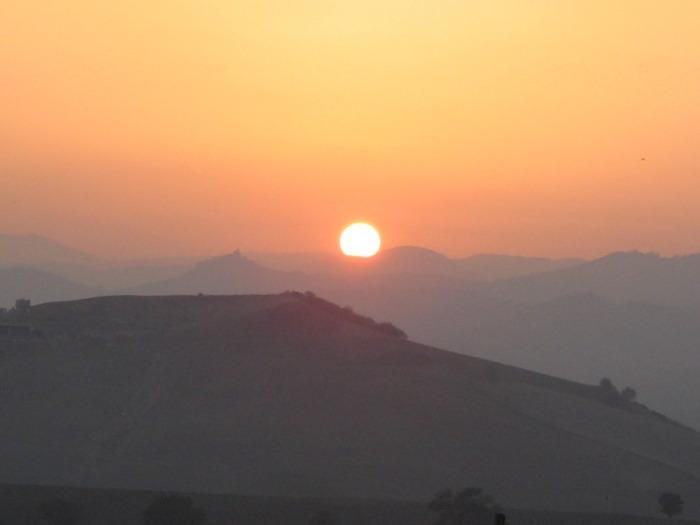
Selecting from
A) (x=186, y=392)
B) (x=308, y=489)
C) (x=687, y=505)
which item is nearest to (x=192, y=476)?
(x=308, y=489)

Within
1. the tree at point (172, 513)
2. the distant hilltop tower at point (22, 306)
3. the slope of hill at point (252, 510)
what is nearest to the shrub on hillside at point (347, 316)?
the distant hilltop tower at point (22, 306)

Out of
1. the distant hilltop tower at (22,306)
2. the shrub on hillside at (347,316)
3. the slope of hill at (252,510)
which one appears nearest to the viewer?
the slope of hill at (252,510)

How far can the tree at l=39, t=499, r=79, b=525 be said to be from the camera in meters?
30.9

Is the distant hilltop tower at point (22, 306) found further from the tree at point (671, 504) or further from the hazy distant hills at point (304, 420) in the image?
the tree at point (671, 504)

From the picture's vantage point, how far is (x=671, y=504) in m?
38.0

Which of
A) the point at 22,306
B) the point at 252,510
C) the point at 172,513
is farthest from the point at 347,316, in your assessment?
the point at 172,513

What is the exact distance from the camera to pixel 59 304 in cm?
6994

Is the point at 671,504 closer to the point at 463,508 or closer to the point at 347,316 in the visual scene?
the point at 463,508

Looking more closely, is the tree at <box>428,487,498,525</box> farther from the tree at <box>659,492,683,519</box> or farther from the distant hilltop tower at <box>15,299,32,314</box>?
the distant hilltop tower at <box>15,299,32,314</box>

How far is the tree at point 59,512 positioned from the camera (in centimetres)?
3091

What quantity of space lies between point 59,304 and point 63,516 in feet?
134

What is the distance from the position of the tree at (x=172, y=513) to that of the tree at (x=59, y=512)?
2331 mm

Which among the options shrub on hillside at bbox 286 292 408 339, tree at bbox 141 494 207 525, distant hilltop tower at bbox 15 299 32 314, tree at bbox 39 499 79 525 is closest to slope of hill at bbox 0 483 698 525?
tree at bbox 39 499 79 525

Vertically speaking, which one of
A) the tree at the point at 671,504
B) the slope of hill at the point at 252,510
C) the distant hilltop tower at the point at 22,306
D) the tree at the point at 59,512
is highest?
the distant hilltop tower at the point at 22,306
